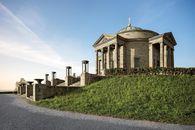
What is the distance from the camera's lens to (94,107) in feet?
61.4

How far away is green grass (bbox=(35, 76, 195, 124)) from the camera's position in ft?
53.5

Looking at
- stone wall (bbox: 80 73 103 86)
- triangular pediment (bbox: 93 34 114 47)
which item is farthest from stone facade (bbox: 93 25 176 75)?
stone wall (bbox: 80 73 103 86)

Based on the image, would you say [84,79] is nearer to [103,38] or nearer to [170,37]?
[103,38]

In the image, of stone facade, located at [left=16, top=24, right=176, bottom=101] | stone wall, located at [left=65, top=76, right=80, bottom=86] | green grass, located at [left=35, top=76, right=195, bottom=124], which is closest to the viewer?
green grass, located at [left=35, top=76, right=195, bottom=124]

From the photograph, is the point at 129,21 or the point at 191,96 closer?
the point at 191,96

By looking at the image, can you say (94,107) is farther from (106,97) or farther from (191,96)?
(191,96)

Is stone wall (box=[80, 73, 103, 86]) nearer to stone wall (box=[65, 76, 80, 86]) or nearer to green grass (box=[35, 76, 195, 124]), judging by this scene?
green grass (box=[35, 76, 195, 124])

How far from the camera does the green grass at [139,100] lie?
16297 mm

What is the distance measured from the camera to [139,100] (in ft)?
66.3

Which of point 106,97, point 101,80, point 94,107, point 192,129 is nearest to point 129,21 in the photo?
point 101,80

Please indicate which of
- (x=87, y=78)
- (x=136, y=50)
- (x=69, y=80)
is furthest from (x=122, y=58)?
(x=87, y=78)

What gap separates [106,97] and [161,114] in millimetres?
7048

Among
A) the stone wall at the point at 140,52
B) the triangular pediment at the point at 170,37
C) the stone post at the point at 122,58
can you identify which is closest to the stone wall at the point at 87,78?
the stone post at the point at 122,58

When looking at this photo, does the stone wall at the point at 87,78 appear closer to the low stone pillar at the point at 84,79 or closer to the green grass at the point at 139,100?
the low stone pillar at the point at 84,79
